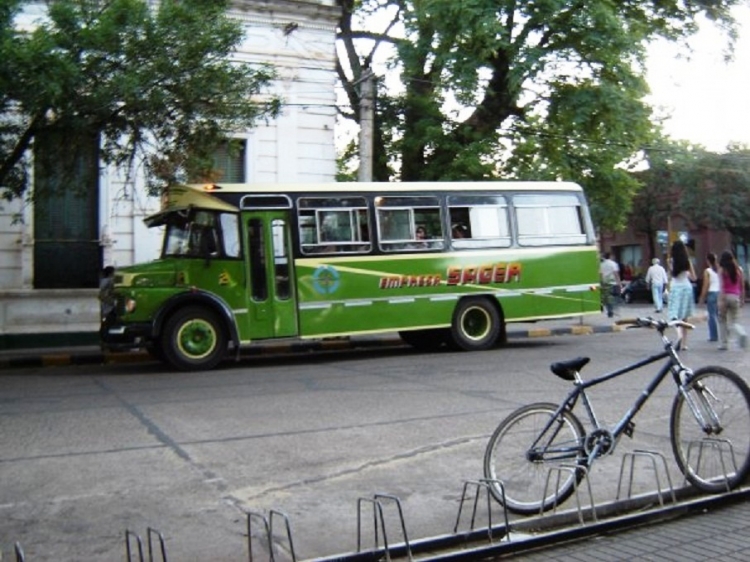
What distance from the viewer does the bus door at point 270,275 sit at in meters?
13.4

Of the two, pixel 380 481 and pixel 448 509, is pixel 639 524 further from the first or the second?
pixel 380 481

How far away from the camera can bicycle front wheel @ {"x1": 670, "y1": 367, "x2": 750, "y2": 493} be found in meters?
4.97

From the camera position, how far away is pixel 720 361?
39.8ft

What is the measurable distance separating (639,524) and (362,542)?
5.38 feet

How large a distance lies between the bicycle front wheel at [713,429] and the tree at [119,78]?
9.09 meters

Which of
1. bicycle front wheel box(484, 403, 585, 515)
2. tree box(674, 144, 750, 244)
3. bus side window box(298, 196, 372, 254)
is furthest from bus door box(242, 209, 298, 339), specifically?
tree box(674, 144, 750, 244)

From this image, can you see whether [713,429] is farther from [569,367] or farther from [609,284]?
[609,284]

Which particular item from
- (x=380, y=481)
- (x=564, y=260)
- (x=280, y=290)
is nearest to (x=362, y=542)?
(x=380, y=481)

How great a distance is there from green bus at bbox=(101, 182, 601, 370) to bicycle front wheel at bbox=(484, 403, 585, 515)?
28.3ft

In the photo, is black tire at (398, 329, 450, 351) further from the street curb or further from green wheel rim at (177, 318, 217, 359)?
green wheel rim at (177, 318, 217, 359)

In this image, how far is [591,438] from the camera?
4.95m

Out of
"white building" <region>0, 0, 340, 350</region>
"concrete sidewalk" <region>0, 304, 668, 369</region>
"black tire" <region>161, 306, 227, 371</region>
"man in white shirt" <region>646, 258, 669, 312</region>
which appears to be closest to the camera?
"black tire" <region>161, 306, 227, 371</region>

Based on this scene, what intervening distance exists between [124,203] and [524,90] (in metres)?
10.3

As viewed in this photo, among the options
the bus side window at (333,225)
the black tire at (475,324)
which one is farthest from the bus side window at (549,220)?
the bus side window at (333,225)
